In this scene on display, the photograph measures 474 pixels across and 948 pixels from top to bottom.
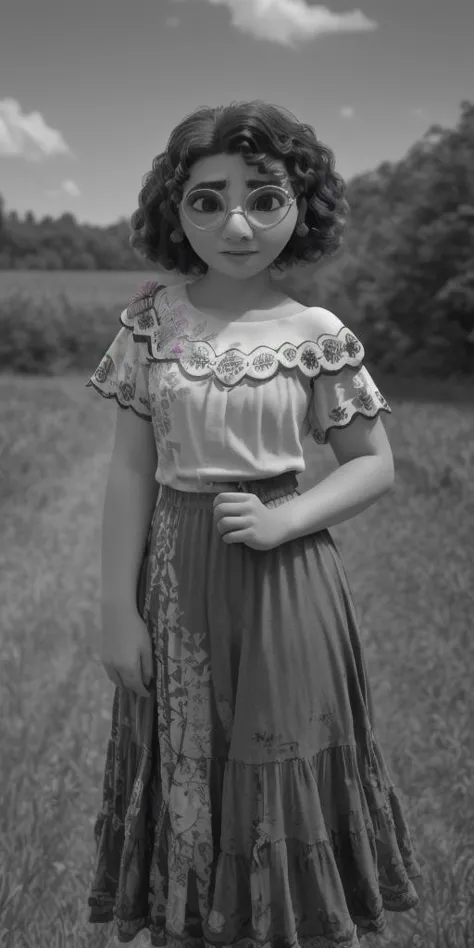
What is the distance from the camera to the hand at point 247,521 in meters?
1.72

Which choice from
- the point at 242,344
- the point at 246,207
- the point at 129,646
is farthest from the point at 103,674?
the point at 246,207

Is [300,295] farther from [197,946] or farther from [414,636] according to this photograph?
[414,636]

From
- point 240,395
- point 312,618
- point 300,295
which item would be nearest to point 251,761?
point 312,618

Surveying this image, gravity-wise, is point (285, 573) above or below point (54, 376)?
below

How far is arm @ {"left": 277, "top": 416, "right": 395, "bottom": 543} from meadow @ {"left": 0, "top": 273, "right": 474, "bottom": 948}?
4.34 ft

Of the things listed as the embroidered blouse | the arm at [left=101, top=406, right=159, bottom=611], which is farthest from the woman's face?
the arm at [left=101, top=406, right=159, bottom=611]

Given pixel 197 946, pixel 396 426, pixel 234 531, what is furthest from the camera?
pixel 396 426

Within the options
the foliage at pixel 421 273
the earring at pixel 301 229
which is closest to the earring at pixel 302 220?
the earring at pixel 301 229

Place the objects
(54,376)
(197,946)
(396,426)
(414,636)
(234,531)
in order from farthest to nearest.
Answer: (54,376) < (396,426) < (414,636) < (197,946) < (234,531)

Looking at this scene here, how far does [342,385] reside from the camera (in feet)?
5.98

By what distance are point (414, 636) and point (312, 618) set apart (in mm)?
3003

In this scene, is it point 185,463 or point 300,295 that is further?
point 300,295

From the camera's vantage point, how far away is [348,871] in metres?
1.92

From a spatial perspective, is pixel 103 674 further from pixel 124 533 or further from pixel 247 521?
pixel 247 521
